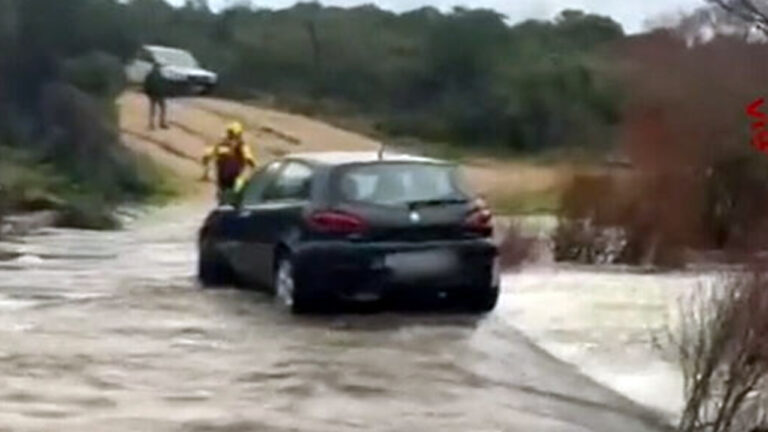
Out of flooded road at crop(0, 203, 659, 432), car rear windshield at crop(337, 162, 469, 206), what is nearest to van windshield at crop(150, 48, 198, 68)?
flooded road at crop(0, 203, 659, 432)

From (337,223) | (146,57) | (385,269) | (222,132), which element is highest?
(146,57)

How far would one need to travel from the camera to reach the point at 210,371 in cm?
1227

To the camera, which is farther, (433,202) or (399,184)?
(399,184)

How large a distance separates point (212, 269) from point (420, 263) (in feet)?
12.3

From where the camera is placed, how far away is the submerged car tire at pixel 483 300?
15367 millimetres

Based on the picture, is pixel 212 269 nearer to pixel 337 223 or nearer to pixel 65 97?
pixel 337 223

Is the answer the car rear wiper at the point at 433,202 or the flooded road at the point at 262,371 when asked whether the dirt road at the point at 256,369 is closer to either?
the flooded road at the point at 262,371

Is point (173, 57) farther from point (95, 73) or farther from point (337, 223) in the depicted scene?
point (337, 223)

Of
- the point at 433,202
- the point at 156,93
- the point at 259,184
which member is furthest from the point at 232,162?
the point at 156,93

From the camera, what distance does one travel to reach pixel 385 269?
14.8 m

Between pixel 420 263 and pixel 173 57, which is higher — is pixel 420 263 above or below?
below

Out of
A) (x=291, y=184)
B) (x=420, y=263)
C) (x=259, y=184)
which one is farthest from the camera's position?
(x=259, y=184)

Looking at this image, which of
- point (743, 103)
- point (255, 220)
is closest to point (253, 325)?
point (255, 220)

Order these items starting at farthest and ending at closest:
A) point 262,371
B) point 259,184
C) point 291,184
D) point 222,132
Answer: point 222,132 < point 259,184 < point 291,184 < point 262,371
